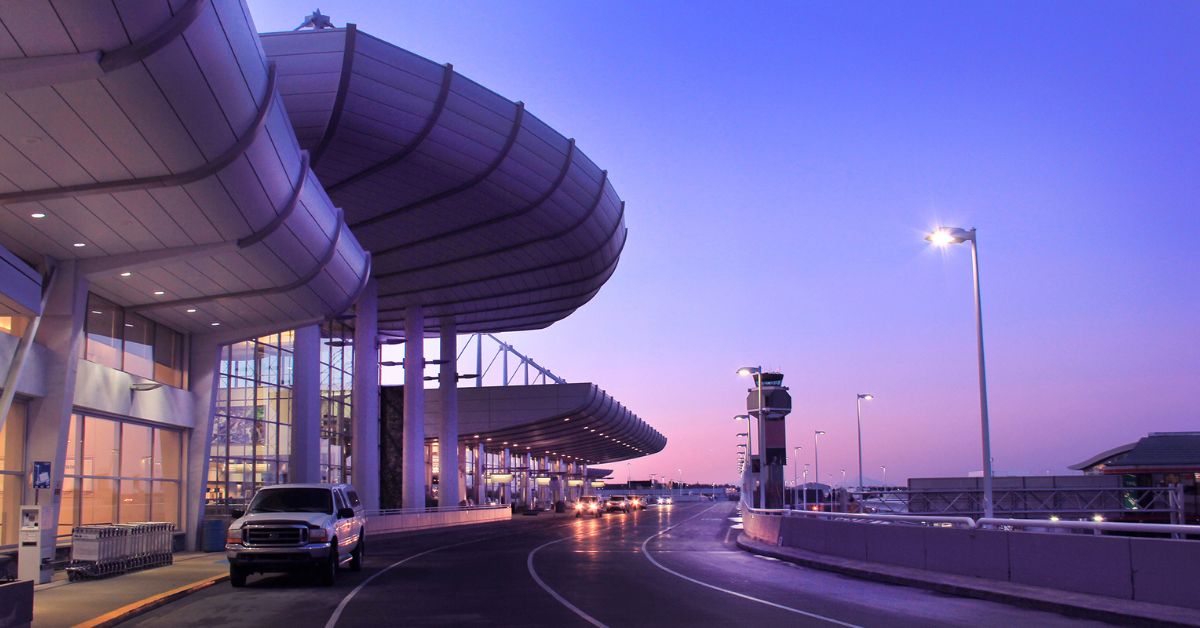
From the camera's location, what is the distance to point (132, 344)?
3042 cm

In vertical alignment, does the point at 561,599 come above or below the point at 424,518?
above

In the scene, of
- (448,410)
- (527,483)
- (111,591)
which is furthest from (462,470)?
(111,591)

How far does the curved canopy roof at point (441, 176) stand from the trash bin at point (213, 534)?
1239 cm

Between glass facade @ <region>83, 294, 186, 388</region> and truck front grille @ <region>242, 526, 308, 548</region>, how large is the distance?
30.2ft

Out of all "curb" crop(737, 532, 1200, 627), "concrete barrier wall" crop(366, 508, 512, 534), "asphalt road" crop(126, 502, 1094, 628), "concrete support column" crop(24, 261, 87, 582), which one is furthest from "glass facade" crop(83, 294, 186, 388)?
"concrete barrier wall" crop(366, 508, 512, 534)

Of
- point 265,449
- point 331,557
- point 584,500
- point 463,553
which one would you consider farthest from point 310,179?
point 584,500

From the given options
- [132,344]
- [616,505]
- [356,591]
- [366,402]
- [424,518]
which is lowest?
[616,505]

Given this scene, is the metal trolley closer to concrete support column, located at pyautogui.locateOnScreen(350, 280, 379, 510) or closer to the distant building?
concrete support column, located at pyautogui.locateOnScreen(350, 280, 379, 510)

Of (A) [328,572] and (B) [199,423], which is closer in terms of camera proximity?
(A) [328,572]

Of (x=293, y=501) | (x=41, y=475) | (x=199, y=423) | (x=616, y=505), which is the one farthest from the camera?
(x=616, y=505)

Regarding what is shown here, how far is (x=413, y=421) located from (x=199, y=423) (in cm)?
3139

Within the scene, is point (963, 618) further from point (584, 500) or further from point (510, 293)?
point (584, 500)

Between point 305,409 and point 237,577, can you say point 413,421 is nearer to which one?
point 305,409

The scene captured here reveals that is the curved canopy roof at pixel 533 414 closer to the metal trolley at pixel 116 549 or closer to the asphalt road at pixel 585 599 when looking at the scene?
the metal trolley at pixel 116 549
